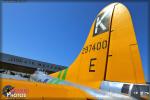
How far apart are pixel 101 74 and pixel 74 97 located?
141cm

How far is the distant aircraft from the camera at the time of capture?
17.9 ft

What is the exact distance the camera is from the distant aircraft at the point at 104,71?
17.9ft

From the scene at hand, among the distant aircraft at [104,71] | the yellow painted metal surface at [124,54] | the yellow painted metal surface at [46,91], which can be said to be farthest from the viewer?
the yellow painted metal surface at [124,54]

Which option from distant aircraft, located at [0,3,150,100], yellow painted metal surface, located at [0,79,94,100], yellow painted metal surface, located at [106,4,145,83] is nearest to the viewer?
yellow painted metal surface, located at [0,79,94,100]

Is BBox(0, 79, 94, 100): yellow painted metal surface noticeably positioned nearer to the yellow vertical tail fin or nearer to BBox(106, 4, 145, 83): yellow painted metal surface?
the yellow vertical tail fin

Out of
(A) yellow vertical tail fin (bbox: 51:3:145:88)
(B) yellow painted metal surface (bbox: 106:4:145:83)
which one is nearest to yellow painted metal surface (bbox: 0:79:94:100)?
(A) yellow vertical tail fin (bbox: 51:3:145:88)

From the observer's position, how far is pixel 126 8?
691 cm

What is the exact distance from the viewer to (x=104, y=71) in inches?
254

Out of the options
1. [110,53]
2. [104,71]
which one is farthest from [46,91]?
[110,53]

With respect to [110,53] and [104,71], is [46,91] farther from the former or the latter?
[110,53]

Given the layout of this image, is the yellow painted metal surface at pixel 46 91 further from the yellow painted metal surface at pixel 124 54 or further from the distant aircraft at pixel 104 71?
the yellow painted metal surface at pixel 124 54

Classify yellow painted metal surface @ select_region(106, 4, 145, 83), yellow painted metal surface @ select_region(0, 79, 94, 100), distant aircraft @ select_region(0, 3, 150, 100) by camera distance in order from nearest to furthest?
yellow painted metal surface @ select_region(0, 79, 94, 100) → distant aircraft @ select_region(0, 3, 150, 100) → yellow painted metal surface @ select_region(106, 4, 145, 83)

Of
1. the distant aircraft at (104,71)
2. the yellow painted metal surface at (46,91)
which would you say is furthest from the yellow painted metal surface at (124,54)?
the yellow painted metal surface at (46,91)

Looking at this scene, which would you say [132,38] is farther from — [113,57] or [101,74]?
[101,74]
